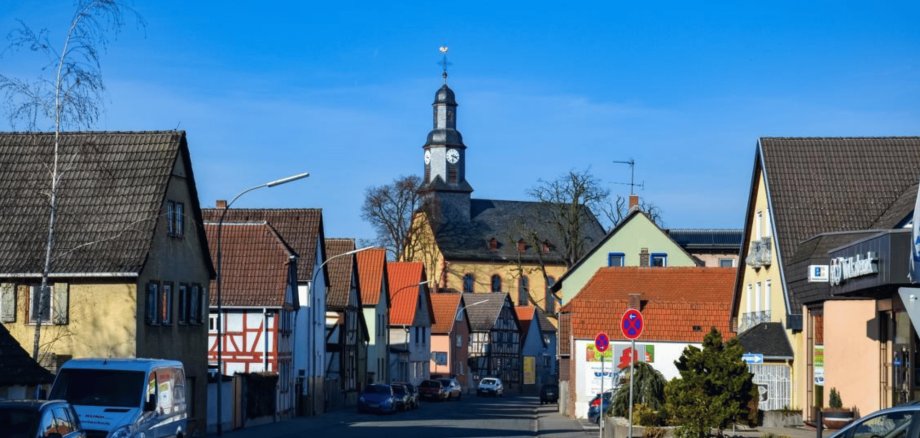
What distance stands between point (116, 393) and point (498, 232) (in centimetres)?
10361

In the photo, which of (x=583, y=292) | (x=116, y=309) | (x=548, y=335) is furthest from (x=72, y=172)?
(x=548, y=335)

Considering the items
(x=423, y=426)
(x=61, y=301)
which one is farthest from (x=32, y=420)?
(x=423, y=426)

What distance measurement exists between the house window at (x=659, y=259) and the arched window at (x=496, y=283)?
182 feet

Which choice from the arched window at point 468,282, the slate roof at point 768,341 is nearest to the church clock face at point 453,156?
the arched window at point 468,282

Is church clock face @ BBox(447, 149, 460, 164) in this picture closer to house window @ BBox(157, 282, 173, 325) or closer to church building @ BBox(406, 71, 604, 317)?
church building @ BBox(406, 71, 604, 317)

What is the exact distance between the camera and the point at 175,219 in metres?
34.7

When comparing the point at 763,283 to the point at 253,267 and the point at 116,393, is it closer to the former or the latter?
the point at 253,267

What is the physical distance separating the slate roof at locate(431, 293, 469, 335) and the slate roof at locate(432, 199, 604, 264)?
79.3 ft

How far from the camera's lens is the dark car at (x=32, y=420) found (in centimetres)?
1617

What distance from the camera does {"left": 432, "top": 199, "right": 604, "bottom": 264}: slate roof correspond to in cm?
12056

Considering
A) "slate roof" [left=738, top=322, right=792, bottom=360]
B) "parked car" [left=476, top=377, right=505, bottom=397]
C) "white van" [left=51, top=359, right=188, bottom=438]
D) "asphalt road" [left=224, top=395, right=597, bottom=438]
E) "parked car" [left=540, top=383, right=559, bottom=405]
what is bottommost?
"parked car" [left=476, top=377, right=505, bottom=397]

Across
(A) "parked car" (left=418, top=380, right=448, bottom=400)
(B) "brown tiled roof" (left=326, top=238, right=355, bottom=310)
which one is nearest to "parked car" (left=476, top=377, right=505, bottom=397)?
(A) "parked car" (left=418, top=380, right=448, bottom=400)

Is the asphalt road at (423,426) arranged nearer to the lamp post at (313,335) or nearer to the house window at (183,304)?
A: the lamp post at (313,335)

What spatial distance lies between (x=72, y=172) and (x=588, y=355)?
21.6 meters
